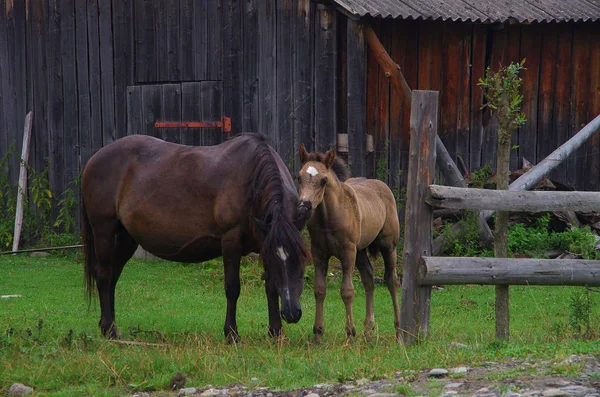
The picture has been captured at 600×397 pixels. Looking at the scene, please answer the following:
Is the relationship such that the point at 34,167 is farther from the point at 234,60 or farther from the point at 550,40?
the point at 550,40

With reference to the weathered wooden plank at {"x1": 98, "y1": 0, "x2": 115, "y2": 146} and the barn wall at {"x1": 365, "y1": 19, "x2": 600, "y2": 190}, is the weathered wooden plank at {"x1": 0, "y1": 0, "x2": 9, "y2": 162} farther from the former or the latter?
the barn wall at {"x1": 365, "y1": 19, "x2": 600, "y2": 190}

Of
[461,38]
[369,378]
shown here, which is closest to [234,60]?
[461,38]

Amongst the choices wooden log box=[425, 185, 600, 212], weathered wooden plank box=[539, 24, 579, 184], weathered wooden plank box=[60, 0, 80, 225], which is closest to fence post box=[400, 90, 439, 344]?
wooden log box=[425, 185, 600, 212]

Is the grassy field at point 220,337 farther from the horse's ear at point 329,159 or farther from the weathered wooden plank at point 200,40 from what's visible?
the weathered wooden plank at point 200,40

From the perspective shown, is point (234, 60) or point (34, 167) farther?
point (34, 167)

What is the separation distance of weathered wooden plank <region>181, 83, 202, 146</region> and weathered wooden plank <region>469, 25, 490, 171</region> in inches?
181

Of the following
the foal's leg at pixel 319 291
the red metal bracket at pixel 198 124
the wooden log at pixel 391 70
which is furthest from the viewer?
the red metal bracket at pixel 198 124

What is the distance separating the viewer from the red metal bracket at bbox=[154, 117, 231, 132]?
1455cm

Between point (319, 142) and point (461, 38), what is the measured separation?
311cm

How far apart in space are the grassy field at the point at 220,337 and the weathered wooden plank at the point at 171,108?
2.78m

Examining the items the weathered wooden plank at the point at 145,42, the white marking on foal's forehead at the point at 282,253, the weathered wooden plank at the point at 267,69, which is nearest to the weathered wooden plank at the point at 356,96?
the weathered wooden plank at the point at 267,69

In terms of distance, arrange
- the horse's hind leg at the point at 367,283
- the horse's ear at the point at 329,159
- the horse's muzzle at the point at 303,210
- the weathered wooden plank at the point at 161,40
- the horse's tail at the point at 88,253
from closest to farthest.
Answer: the horse's muzzle at the point at 303,210, the horse's ear at the point at 329,159, the horse's hind leg at the point at 367,283, the horse's tail at the point at 88,253, the weathered wooden plank at the point at 161,40

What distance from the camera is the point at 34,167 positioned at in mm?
16781

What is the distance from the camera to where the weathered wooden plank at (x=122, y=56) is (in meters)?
15.5
